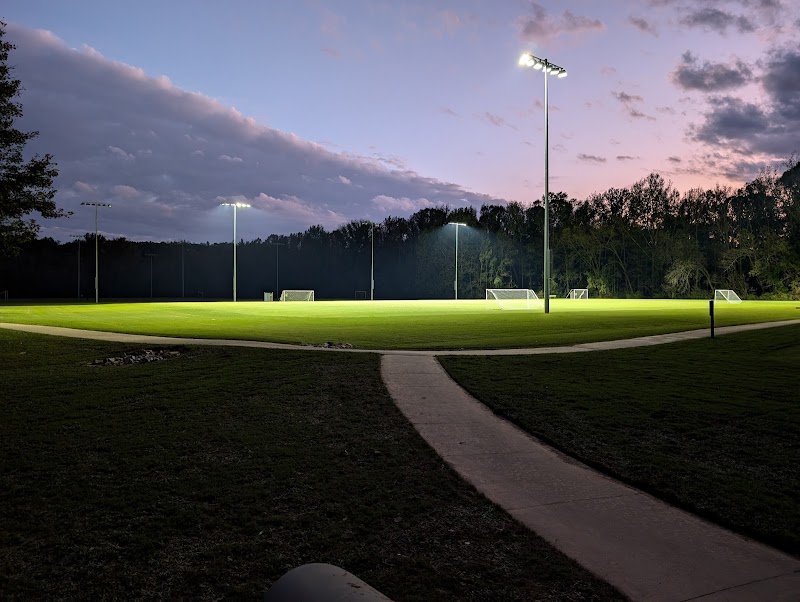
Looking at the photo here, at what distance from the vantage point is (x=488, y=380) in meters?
11.6

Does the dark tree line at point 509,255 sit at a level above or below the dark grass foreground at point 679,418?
above

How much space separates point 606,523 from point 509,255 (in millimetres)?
103795

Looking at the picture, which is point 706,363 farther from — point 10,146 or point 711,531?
point 10,146

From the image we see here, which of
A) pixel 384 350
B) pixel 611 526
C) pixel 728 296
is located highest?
pixel 728 296

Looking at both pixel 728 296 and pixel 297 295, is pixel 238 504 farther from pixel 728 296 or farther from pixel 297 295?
pixel 297 295

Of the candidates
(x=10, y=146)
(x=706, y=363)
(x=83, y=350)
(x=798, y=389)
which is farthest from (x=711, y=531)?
(x=10, y=146)

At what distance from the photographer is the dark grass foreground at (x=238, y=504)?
4.23 metres

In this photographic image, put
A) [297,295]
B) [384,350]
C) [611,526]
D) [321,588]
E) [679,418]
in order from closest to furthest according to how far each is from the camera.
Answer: [321,588] → [611,526] → [679,418] → [384,350] → [297,295]

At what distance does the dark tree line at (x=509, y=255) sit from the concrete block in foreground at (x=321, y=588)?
75953 millimetres

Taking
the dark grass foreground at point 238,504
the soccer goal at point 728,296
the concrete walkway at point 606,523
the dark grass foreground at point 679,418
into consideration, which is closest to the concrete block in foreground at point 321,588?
the dark grass foreground at point 238,504

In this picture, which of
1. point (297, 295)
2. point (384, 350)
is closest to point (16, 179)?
point (384, 350)

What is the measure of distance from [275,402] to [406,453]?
3.20m

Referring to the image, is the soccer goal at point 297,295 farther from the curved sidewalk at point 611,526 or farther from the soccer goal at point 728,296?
the curved sidewalk at point 611,526

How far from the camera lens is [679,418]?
896cm
